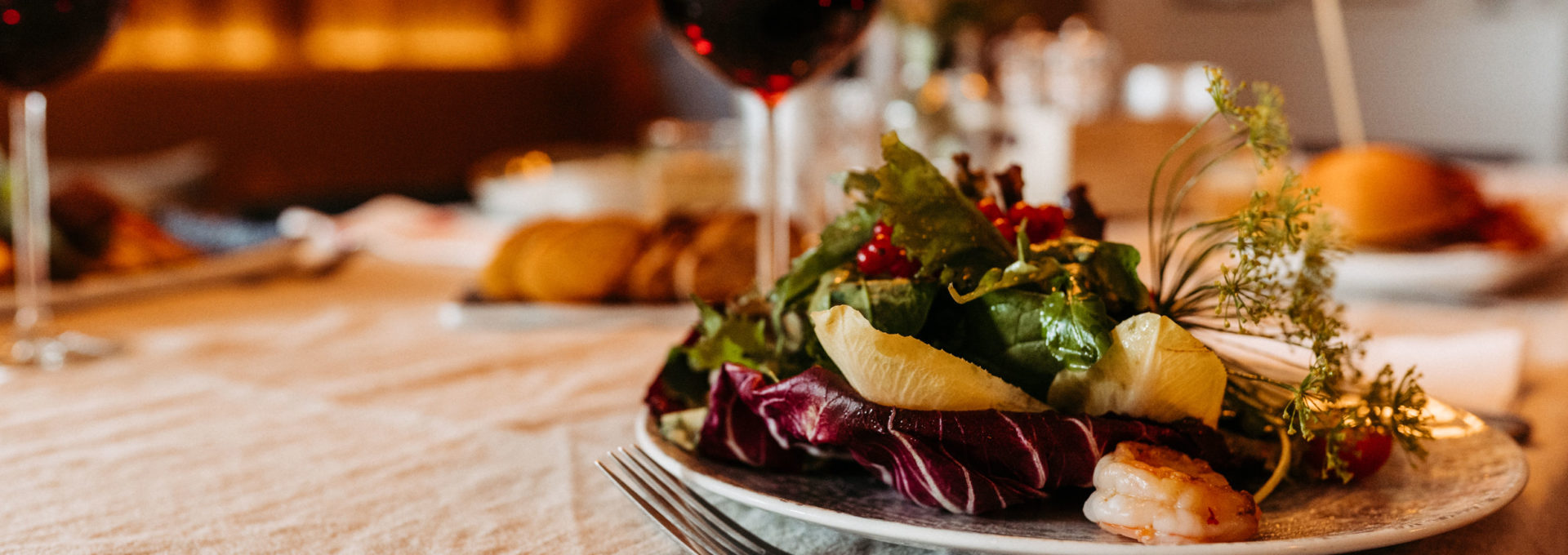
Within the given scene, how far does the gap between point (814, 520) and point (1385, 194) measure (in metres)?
0.95

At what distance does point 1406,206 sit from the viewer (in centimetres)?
112

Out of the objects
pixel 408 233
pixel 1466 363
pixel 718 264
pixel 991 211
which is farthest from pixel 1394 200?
pixel 408 233

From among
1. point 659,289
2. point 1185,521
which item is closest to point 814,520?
point 1185,521

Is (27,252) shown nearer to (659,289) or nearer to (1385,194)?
(659,289)

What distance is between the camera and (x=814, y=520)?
15.8 inches

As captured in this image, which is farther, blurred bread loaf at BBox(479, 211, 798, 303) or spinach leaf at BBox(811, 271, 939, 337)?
blurred bread loaf at BBox(479, 211, 798, 303)

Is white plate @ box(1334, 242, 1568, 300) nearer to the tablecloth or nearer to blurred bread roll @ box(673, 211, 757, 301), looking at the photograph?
the tablecloth

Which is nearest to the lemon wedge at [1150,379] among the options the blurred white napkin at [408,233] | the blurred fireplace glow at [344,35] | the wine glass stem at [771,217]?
the wine glass stem at [771,217]

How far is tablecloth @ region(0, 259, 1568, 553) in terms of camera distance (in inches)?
18.3

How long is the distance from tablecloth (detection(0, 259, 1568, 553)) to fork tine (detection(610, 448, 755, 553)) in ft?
0.08

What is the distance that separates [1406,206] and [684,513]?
0.97 meters

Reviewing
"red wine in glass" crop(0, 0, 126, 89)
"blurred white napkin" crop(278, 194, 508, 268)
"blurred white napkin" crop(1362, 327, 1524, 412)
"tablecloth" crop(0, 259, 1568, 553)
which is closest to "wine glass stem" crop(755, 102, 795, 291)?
"tablecloth" crop(0, 259, 1568, 553)

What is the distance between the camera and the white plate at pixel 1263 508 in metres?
0.37

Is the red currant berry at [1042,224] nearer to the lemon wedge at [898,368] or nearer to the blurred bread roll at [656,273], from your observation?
the lemon wedge at [898,368]
